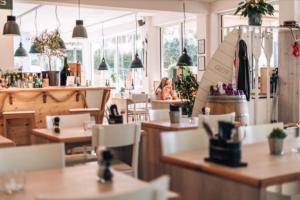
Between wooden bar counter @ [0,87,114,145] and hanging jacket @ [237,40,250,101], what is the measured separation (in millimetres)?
2268

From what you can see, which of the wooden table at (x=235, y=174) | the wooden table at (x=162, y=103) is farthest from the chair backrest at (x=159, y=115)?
the wooden table at (x=162, y=103)

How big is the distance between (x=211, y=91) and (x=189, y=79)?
0.95 meters

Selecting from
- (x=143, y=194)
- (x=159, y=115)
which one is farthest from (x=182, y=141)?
(x=159, y=115)

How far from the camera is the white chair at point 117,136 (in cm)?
315

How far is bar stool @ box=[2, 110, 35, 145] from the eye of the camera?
582 centimetres

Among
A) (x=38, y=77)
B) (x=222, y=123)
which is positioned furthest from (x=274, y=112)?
(x=222, y=123)

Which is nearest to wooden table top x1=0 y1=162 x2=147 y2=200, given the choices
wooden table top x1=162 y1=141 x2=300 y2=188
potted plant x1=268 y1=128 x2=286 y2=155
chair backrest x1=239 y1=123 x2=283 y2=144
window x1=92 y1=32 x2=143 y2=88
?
wooden table top x1=162 y1=141 x2=300 y2=188

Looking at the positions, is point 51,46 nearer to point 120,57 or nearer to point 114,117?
point 114,117

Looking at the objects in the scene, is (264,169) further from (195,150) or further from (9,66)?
Answer: (9,66)

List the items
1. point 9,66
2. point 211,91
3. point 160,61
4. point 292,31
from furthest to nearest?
1. point 160,61
2. point 9,66
3. point 292,31
4. point 211,91

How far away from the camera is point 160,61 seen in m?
10.4

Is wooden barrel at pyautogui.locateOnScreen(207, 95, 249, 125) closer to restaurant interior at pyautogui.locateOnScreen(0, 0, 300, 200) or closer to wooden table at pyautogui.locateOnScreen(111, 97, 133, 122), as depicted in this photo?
restaurant interior at pyautogui.locateOnScreen(0, 0, 300, 200)

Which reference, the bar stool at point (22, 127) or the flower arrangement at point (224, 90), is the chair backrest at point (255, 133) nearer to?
the flower arrangement at point (224, 90)

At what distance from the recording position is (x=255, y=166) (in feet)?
6.64
